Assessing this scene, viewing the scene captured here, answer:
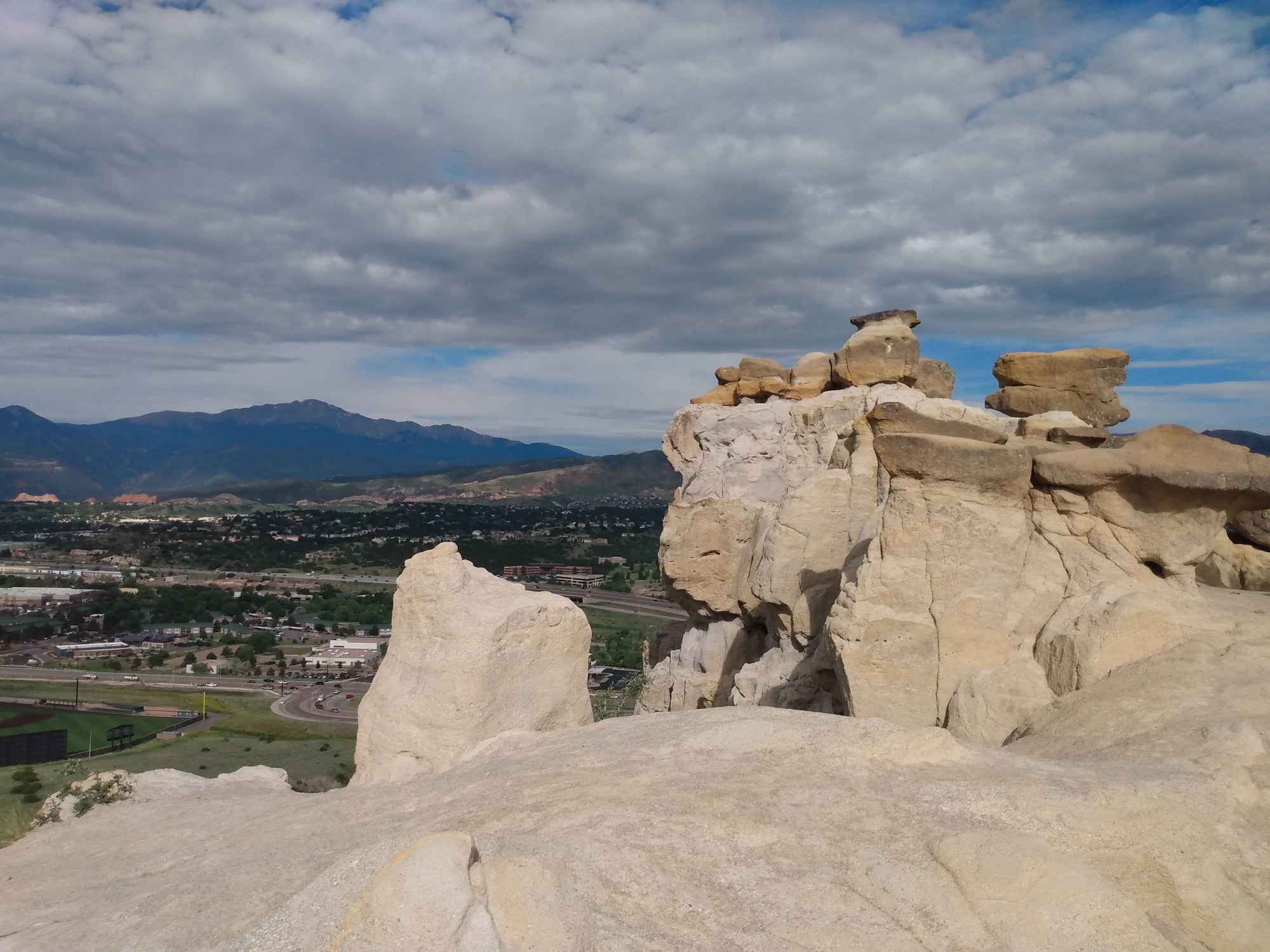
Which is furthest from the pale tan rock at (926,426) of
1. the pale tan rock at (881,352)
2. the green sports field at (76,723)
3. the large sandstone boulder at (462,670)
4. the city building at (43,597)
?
the city building at (43,597)

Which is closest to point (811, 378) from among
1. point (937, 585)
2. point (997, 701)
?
point (937, 585)

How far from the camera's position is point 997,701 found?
33.6 ft

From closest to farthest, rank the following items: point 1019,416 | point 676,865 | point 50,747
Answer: point 676,865, point 1019,416, point 50,747

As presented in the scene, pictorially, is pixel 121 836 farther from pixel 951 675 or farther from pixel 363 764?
pixel 951 675

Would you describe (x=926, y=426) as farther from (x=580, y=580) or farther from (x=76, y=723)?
(x=580, y=580)

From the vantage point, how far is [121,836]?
9.05m

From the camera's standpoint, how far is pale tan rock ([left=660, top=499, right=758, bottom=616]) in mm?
18750

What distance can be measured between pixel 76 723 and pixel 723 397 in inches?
1349

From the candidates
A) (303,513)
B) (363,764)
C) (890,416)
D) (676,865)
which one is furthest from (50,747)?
(303,513)

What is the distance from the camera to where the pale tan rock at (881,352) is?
19359 mm

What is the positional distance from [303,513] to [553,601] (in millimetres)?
162984

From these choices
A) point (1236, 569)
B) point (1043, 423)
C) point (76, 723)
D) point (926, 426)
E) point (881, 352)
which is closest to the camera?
point (926, 426)

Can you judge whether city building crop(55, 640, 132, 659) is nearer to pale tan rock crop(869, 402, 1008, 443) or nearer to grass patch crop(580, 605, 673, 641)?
grass patch crop(580, 605, 673, 641)

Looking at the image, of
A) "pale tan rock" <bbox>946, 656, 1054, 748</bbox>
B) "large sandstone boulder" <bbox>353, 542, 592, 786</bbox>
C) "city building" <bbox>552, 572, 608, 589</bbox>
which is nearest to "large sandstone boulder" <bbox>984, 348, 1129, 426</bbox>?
"pale tan rock" <bbox>946, 656, 1054, 748</bbox>
